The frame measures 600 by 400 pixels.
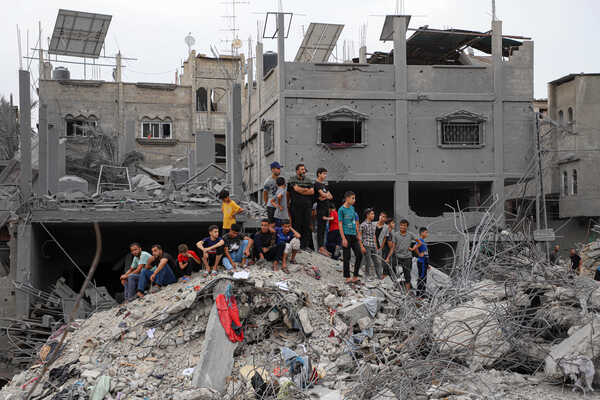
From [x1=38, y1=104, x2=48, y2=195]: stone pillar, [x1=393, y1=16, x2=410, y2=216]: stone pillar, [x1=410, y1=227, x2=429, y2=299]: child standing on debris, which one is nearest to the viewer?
[x1=410, y1=227, x2=429, y2=299]: child standing on debris

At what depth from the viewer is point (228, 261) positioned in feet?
37.2

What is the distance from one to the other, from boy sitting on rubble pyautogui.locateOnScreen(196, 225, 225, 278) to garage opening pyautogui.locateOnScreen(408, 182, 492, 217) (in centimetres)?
1321

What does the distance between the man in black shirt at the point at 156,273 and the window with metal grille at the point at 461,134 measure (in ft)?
42.6

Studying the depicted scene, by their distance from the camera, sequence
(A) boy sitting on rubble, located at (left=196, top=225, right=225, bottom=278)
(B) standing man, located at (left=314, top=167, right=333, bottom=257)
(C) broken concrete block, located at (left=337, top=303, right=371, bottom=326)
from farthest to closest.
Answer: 1. (B) standing man, located at (left=314, top=167, right=333, bottom=257)
2. (A) boy sitting on rubble, located at (left=196, top=225, right=225, bottom=278)
3. (C) broken concrete block, located at (left=337, top=303, right=371, bottom=326)

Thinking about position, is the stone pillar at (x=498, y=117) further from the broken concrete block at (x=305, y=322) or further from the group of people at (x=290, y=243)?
the broken concrete block at (x=305, y=322)

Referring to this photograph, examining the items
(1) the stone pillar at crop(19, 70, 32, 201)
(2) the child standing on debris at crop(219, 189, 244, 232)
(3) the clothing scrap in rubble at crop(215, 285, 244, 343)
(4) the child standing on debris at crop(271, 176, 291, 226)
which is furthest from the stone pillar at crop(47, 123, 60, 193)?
(3) the clothing scrap in rubble at crop(215, 285, 244, 343)

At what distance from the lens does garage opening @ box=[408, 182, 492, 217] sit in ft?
77.4

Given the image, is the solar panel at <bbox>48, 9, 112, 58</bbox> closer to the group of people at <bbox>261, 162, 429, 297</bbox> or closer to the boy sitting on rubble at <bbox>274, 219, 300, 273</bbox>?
the group of people at <bbox>261, 162, 429, 297</bbox>

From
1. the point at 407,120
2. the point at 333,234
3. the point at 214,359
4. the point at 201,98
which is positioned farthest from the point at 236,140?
the point at 201,98

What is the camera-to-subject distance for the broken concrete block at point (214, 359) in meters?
8.89

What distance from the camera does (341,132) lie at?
74.9ft

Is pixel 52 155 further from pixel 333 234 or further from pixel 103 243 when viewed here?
pixel 333 234

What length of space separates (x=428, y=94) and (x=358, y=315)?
44.6ft

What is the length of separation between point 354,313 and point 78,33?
2627cm
